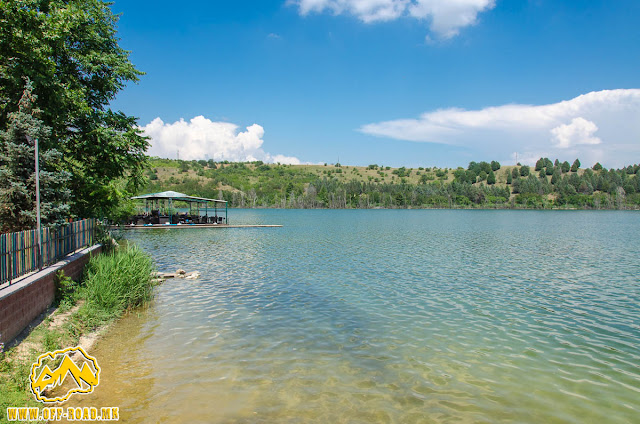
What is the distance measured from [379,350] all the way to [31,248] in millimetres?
7999

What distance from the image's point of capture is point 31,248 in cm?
919

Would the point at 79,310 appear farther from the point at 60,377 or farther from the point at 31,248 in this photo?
the point at 60,377

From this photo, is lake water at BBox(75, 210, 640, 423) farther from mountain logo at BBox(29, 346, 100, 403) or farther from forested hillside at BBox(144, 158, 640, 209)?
forested hillside at BBox(144, 158, 640, 209)

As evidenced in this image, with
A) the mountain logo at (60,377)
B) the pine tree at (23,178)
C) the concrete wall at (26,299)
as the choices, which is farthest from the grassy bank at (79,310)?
the pine tree at (23,178)

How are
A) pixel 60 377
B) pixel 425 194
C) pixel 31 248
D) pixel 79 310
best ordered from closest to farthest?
pixel 60 377 < pixel 31 248 < pixel 79 310 < pixel 425 194

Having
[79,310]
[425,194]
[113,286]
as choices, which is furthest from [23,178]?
[425,194]

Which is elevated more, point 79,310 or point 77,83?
point 77,83

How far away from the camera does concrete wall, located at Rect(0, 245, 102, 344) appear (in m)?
7.01

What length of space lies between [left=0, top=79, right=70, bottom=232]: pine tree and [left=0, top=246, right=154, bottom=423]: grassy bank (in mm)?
1824

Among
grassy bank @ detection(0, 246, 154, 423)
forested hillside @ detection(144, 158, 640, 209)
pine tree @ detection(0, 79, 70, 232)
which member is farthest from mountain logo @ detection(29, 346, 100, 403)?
forested hillside @ detection(144, 158, 640, 209)

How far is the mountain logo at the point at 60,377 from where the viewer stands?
6.03 m

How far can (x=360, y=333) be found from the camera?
32.0 feet

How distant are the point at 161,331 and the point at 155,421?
4.22m

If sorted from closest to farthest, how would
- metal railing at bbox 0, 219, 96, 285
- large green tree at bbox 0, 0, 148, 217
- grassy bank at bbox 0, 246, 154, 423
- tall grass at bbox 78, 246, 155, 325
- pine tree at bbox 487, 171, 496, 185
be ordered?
grassy bank at bbox 0, 246, 154, 423 < metal railing at bbox 0, 219, 96, 285 < tall grass at bbox 78, 246, 155, 325 < large green tree at bbox 0, 0, 148, 217 < pine tree at bbox 487, 171, 496, 185
